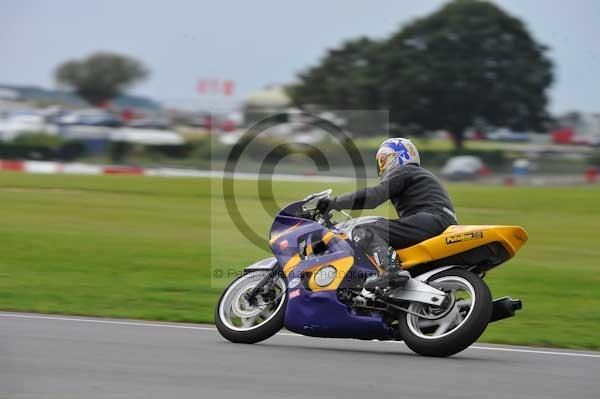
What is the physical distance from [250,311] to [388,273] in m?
1.26

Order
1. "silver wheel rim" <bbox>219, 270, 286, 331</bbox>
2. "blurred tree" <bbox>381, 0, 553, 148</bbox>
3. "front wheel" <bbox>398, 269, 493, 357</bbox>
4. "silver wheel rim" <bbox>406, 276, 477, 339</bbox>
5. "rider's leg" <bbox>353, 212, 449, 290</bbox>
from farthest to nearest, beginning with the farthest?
1. "blurred tree" <bbox>381, 0, 553, 148</bbox>
2. "silver wheel rim" <bbox>219, 270, 286, 331</bbox>
3. "rider's leg" <bbox>353, 212, 449, 290</bbox>
4. "silver wheel rim" <bbox>406, 276, 477, 339</bbox>
5. "front wheel" <bbox>398, 269, 493, 357</bbox>

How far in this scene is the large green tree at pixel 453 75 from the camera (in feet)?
183

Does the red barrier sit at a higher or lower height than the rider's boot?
higher

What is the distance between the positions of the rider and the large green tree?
4431 centimetres

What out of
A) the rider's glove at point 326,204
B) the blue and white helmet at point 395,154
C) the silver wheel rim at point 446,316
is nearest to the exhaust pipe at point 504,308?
the silver wheel rim at point 446,316

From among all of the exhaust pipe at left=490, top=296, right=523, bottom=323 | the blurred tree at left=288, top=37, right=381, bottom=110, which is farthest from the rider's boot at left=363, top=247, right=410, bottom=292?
the blurred tree at left=288, top=37, right=381, bottom=110

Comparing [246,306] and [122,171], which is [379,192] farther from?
[122,171]

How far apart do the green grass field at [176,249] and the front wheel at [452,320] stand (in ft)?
5.91

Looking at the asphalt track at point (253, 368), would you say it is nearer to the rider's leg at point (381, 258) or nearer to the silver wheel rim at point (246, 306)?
the silver wheel rim at point (246, 306)

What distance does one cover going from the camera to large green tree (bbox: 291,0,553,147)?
5575 centimetres

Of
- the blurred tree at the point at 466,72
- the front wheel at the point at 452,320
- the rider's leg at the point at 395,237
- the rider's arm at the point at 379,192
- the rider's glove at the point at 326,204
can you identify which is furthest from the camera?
the blurred tree at the point at 466,72

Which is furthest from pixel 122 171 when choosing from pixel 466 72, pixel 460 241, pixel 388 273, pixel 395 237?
pixel 460 241

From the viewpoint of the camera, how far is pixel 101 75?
59094 millimetres

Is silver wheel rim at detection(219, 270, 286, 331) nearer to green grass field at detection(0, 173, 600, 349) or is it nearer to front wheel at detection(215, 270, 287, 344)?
front wheel at detection(215, 270, 287, 344)
